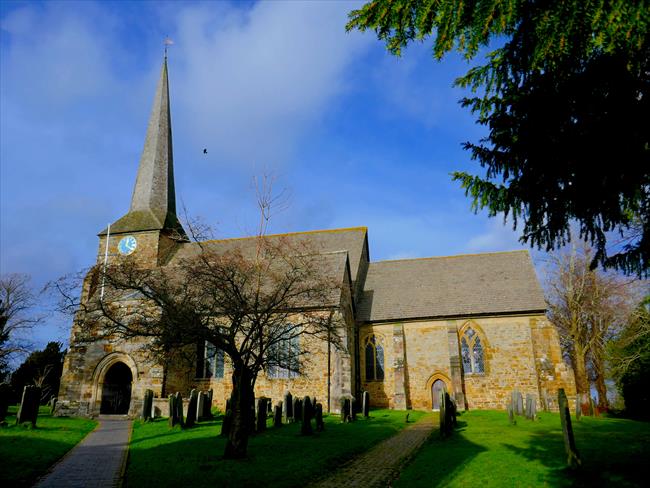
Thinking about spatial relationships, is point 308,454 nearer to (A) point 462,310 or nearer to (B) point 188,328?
(B) point 188,328

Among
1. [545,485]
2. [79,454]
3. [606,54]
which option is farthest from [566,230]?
[79,454]

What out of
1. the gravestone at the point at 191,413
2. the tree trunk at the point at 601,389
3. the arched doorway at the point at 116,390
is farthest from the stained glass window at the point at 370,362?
the tree trunk at the point at 601,389

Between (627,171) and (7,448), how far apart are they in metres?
15.0

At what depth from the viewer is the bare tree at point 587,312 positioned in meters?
29.6

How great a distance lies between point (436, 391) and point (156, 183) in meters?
22.5

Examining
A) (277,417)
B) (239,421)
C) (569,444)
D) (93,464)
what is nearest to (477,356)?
(277,417)

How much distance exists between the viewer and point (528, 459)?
10.0 metres

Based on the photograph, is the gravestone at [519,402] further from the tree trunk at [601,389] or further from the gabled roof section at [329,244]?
the tree trunk at [601,389]

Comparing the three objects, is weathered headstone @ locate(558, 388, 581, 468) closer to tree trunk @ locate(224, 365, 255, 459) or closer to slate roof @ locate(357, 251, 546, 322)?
tree trunk @ locate(224, 365, 255, 459)

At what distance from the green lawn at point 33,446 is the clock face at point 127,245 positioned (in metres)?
13.5

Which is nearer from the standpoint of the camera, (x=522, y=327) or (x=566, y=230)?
(x=566, y=230)

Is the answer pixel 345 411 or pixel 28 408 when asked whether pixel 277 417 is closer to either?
pixel 345 411

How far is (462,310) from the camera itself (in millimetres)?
25609

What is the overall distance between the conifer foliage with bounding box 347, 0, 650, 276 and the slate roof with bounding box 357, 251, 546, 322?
1912 centimetres
